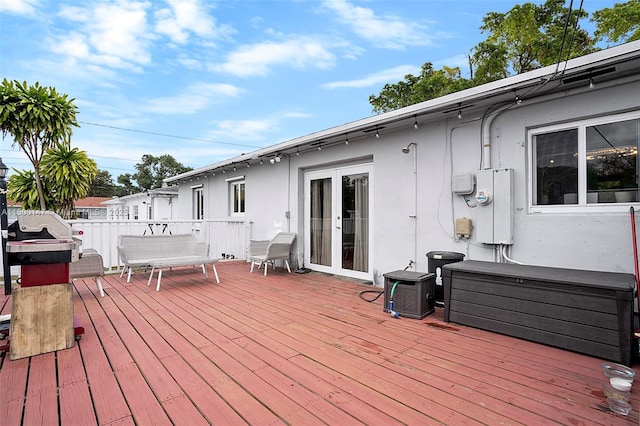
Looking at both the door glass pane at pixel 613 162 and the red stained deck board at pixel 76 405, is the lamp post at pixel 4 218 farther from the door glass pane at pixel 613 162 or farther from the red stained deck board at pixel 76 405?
the door glass pane at pixel 613 162

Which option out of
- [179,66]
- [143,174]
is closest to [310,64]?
[179,66]

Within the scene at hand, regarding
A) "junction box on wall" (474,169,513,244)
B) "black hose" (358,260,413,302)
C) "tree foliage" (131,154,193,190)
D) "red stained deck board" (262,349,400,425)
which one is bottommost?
"black hose" (358,260,413,302)

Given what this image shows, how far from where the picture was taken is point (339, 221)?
5.55m

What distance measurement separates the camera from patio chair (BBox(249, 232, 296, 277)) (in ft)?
18.6

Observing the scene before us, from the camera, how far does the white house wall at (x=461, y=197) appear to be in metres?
2.95

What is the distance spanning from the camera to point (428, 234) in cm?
424

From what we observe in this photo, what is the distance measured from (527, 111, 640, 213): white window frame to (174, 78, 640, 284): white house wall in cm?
5

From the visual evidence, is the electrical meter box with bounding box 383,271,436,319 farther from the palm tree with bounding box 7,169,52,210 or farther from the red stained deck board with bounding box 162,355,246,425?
the palm tree with bounding box 7,169,52,210

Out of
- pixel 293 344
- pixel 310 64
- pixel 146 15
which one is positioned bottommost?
pixel 293 344

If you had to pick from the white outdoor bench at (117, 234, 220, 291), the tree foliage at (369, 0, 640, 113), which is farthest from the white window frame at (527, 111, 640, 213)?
the tree foliage at (369, 0, 640, 113)

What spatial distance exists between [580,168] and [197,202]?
10.5 meters

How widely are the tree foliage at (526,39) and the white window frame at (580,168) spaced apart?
10.7m

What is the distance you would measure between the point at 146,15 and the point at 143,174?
113 feet

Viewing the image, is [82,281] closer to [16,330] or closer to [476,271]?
[16,330]
